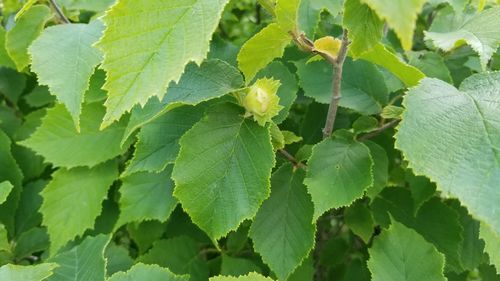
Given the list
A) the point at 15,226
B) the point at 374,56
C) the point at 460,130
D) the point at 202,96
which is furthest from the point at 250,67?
the point at 15,226

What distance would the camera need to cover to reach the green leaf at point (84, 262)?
956mm

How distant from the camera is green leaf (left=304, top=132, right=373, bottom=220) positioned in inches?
33.9

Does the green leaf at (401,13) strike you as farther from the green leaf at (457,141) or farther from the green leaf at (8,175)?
the green leaf at (8,175)

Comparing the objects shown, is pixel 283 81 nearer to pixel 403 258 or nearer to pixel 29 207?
pixel 403 258

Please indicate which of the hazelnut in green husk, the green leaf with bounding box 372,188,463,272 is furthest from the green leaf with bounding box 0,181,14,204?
the green leaf with bounding box 372,188,463,272

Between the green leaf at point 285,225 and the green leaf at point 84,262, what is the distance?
27 cm

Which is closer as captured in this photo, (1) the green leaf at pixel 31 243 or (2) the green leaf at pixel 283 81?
(2) the green leaf at pixel 283 81

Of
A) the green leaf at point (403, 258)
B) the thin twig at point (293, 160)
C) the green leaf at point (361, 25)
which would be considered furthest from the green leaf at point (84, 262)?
the green leaf at point (361, 25)

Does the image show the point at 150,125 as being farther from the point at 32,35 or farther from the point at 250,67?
the point at 32,35

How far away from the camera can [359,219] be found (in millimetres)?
1114

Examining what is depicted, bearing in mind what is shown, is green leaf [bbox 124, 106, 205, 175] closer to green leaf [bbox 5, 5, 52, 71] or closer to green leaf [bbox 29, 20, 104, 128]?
green leaf [bbox 29, 20, 104, 128]

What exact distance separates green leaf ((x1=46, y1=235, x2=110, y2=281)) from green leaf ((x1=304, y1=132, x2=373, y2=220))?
39 centimetres

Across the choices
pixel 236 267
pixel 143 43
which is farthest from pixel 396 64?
pixel 236 267

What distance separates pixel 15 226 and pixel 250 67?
0.88m
